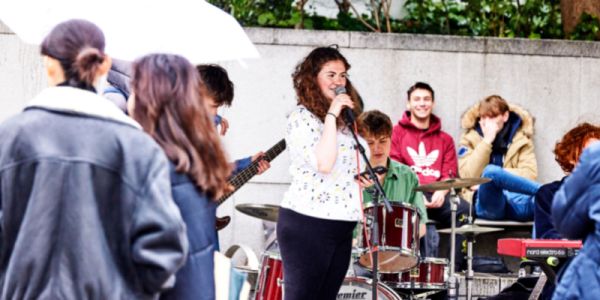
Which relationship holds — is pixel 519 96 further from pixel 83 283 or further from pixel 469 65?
pixel 83 283

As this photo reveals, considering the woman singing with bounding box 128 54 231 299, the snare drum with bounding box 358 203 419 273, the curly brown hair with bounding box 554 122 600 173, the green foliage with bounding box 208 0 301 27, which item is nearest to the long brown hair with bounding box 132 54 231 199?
the woman singing with bounding box 128 54 231 299

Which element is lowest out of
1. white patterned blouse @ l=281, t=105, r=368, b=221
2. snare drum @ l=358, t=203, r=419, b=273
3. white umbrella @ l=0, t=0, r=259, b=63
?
snare drum @ l=358, t=203, r=419, b=273

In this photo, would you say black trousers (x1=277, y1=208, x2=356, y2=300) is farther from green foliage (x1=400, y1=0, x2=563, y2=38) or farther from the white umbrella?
green foliage (x1=400, y1=0, x2=563, y2=38)

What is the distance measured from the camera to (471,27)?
47.3 ft

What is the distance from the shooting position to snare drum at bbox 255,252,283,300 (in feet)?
31.8

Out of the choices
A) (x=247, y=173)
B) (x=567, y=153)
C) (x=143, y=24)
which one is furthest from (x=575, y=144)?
(x=143, y=24)

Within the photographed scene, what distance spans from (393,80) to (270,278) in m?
4.01

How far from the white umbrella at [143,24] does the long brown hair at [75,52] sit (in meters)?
2.03

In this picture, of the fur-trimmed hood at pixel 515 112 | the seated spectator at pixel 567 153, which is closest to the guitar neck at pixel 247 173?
the seated spectator at pixel 567 153

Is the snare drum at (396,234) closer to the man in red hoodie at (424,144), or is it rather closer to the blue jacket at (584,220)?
the man in red hoodie at (424,144)

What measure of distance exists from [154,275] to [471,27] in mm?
9699

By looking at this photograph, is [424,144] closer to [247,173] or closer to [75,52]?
[247,173]

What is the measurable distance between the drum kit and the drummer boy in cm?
23

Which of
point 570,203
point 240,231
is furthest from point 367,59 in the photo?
point 570,203
